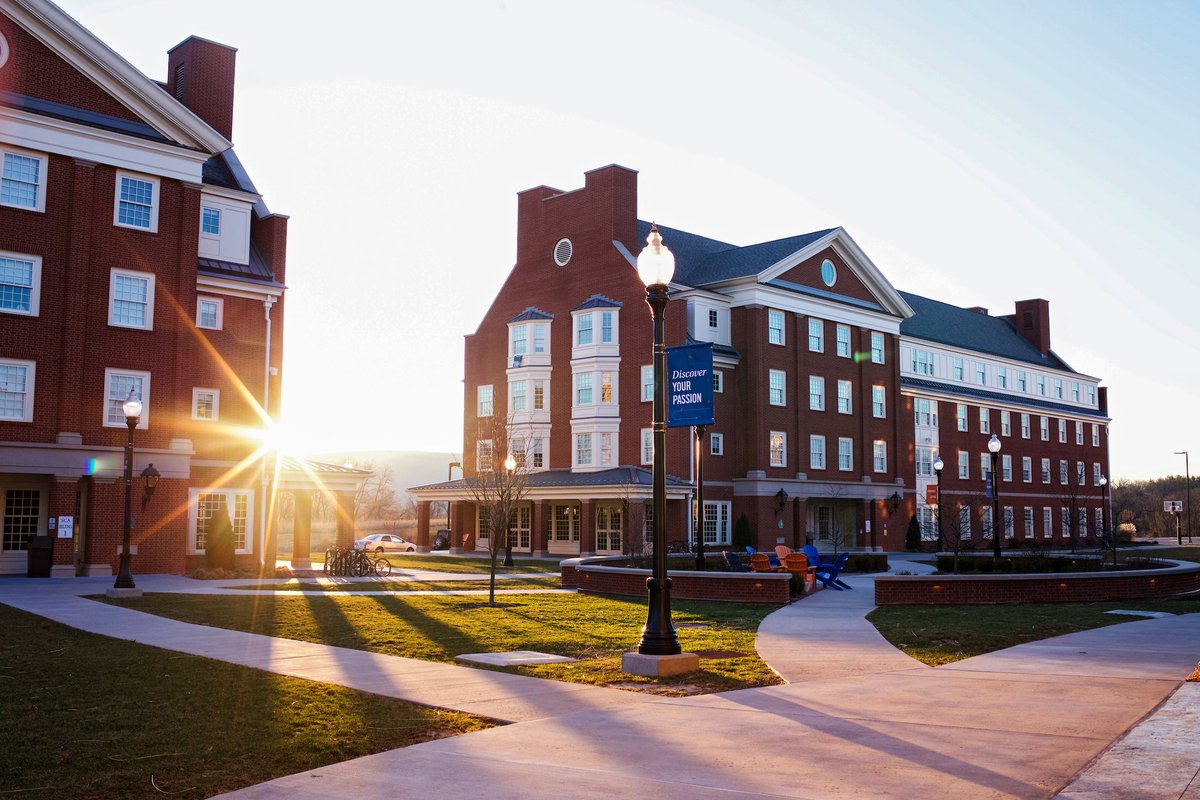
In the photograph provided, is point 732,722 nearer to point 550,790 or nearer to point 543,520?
point 550,790

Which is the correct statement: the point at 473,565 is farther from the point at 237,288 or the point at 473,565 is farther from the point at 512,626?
the point at 512,626

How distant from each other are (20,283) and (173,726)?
26.1m

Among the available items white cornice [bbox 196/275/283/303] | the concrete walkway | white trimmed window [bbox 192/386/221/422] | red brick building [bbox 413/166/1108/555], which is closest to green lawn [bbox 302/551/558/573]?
red brick building [bbox 413/166/1108/555]

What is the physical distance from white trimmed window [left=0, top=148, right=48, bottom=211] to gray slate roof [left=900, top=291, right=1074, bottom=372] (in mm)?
50758

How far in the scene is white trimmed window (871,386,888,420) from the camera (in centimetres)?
6034

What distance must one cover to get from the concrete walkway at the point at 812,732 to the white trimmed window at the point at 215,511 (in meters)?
23.3

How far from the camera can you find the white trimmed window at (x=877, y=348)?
6028 cm

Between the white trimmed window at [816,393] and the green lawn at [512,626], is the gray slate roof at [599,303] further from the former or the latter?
the green lawn at [512,626]

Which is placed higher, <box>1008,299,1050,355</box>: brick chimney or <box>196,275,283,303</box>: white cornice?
<box>1008,299,1050,355</box>: brick chimney

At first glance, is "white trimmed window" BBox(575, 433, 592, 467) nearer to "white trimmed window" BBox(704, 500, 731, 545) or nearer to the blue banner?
"white trimmed window" BBox(704, 500, 731, 545)

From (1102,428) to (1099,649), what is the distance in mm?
83536

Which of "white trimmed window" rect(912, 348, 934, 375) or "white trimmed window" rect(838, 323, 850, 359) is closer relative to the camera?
"white trimmed window" rect(838, 323, 850, 359)

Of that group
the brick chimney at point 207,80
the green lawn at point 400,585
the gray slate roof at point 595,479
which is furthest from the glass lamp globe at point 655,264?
the gray slate roof at point 595,479

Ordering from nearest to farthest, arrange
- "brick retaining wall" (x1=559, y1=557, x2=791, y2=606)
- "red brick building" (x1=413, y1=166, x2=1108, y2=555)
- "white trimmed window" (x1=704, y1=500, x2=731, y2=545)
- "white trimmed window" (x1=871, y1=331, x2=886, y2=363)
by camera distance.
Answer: "brick retaining wall" (x1=559, y1=557, x2=791, y2=606), "white trimmed window" (x1=704, y1=500, x2=731, y2=545), "red brick building" (x1=413, y1=166, x2=1108, y2=555), "white trimmed window" (x1=871, y1=331, x2=886, y2=363)
